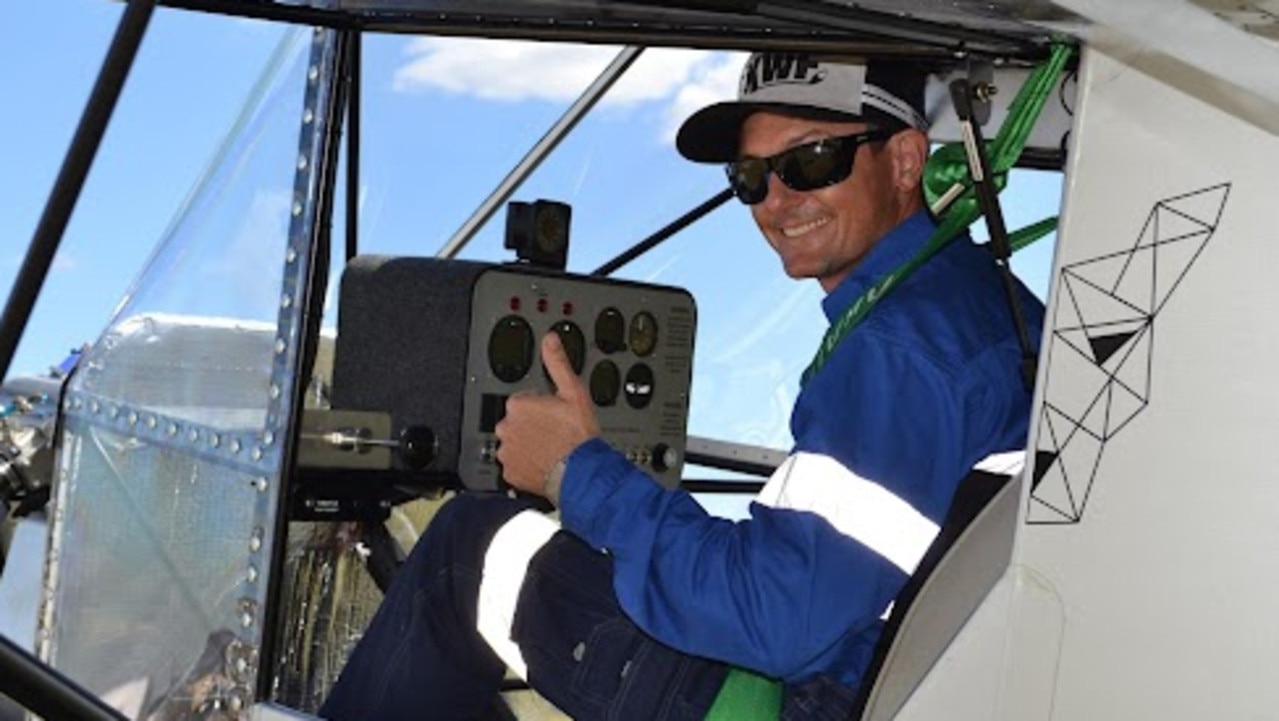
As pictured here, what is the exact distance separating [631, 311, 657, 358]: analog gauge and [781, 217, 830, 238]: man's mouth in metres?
0.57

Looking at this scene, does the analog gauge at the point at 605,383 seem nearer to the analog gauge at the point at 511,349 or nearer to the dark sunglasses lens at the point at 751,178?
the analog gauge at the point at 511,349

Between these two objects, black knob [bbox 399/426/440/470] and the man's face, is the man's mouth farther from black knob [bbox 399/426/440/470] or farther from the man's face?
black knob [bbox 399/426/440/470]

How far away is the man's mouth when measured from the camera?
303cm

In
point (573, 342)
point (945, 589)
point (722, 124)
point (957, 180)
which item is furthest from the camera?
point (573, 342)

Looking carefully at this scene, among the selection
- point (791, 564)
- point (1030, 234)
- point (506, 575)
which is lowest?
point (506, 575)

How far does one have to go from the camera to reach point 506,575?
121 inches

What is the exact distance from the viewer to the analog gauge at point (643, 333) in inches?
142

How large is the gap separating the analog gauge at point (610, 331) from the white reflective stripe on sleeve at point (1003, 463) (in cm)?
110

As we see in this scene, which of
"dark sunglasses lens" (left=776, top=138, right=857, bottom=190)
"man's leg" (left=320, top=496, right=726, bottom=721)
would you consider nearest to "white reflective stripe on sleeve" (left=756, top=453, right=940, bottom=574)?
"man's leg" (left=320, top=496, right=726, bottom=721)

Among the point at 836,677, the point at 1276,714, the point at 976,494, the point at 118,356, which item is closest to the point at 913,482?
the point at 976,494

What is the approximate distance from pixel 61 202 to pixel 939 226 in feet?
4.56

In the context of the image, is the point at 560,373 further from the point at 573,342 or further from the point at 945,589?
the point at 945,589

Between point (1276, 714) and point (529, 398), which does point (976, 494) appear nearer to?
point (1276, 714)

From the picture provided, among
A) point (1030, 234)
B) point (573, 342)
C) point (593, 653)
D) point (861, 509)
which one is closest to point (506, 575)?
point (593, 653)
